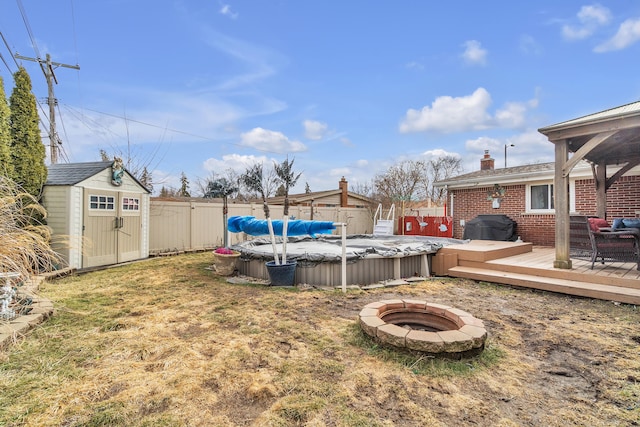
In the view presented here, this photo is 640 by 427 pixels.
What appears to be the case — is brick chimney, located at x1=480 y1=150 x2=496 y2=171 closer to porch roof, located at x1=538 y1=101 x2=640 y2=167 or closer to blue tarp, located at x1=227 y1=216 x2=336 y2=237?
porch roof, located at x1=538 y1=101 x2=640 y2=167

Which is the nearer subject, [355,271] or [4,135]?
[4,135]

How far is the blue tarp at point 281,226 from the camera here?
5879 millimetres

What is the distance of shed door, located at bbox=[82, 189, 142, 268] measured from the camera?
6.72m

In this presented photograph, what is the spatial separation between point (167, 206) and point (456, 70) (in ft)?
36.6

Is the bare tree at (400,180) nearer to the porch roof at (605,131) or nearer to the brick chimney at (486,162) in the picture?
the brick chimney at (486,162)

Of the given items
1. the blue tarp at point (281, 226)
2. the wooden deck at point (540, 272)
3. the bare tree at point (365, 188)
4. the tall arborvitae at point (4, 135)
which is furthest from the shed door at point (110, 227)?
the bare tree at point (365, 188)

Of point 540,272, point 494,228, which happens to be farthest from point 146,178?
point 540,272

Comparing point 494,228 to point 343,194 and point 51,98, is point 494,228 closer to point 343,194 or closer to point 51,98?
point 343,194

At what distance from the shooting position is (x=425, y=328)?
Result: 331 centimetres

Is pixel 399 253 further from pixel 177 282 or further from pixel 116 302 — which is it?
pixel 116 302

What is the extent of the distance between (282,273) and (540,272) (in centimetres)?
462

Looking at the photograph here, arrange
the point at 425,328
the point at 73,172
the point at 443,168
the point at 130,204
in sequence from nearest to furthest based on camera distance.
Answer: the point at 425,328, the point at 73,172, the point at 130,204, the point at 443,168

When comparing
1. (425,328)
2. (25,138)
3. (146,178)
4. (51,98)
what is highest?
(51,98)

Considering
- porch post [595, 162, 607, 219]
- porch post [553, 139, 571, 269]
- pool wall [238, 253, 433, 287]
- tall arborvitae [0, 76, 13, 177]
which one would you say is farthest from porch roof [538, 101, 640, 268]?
tall arborvitae [0, 76, 13, 177]
